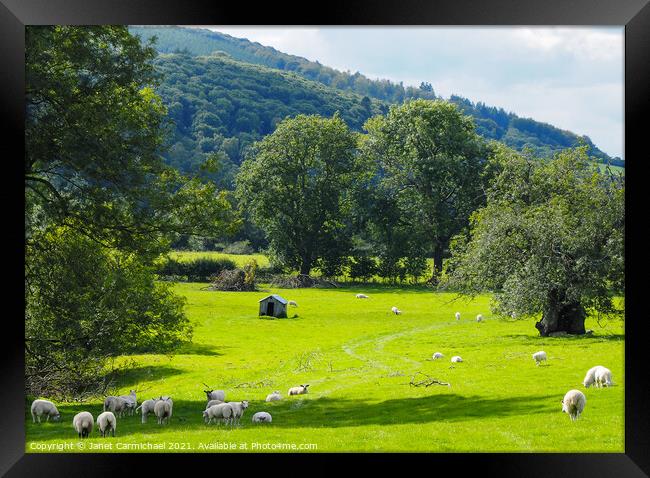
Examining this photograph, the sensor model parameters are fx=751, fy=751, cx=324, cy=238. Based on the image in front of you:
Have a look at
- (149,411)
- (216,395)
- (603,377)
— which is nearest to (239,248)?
(216,395)

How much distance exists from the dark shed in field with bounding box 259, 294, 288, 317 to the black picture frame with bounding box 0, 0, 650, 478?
8603mm

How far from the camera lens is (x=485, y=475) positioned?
762 centimetres

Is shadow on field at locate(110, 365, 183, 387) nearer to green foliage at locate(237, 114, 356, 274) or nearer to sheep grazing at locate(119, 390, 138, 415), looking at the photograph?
sheep grazing at locate(119, 390, 138, 415)

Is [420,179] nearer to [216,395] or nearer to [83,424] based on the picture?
[216,395]

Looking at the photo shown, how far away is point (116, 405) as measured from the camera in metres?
10.7

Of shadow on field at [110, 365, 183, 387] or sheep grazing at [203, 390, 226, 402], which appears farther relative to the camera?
shadow on field at [110, 365, 183, 387]

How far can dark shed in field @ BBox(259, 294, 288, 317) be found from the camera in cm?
1670

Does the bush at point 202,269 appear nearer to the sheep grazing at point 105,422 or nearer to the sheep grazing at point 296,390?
the sheep grazing at point 296,390

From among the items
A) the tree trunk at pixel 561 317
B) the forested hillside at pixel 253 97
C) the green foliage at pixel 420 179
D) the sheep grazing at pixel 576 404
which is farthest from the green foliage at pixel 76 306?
the tree trunk at pixel 561 317

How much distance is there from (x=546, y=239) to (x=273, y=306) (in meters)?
6.14

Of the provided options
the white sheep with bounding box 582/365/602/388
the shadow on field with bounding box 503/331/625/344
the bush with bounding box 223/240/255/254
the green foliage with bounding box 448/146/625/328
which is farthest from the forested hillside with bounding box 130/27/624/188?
the white sheep with bounding box 582/365/602/388

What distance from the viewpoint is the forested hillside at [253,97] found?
14.3 meters

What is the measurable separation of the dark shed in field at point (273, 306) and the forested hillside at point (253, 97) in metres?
3.33
